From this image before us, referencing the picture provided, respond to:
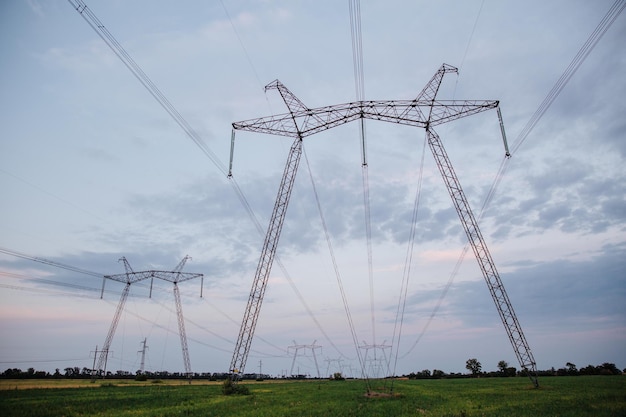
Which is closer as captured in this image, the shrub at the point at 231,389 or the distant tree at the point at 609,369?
the shrub at the point at 231,389

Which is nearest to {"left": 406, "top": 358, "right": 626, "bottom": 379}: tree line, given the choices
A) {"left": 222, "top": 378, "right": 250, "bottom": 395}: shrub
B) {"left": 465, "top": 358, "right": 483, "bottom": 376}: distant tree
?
{"left": 465, "top": 358, "right": 483, "bottom": 376}: distant tree

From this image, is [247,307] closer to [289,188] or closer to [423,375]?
[289,188]

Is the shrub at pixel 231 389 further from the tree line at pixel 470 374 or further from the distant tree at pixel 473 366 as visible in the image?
the distant tree at pixel 473 366

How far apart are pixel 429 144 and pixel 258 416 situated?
37.9 meters

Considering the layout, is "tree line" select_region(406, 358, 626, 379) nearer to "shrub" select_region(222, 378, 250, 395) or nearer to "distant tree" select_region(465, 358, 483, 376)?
"distant tree" select_region(465, 358, 483, 376)

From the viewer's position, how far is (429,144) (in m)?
48.4

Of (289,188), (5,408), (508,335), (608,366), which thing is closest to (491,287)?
(508,335)

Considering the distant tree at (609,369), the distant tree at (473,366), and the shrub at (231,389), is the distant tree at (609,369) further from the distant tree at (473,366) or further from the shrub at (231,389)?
the shrub at (231,389)

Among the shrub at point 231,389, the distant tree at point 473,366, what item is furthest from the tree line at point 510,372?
the shrub at point 231,389

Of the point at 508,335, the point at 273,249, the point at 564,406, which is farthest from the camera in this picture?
the point at 273,249

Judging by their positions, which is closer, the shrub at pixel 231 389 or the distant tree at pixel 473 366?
the shrub at pixel 231 389

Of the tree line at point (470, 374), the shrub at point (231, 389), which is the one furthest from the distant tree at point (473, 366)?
the shrub at point (231, 389)

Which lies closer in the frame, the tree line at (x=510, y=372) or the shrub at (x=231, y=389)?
the shrub at (x=231, y=389)

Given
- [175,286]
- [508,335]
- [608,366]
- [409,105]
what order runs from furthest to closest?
[608,366] → [175,286] → [508,335] → [409,105]
